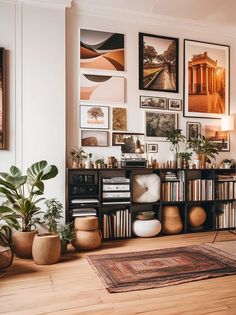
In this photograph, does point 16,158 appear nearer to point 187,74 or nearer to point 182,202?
point 182,202

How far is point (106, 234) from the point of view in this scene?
421 centimetres

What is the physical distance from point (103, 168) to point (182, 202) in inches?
57.0

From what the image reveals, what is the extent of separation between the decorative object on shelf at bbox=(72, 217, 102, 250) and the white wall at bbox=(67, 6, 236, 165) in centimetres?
104

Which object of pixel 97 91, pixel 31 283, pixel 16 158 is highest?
pixel 97 91

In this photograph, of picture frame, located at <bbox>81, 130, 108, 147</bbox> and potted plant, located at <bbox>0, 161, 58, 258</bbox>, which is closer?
potted plant, located at <bbox>0, 161, 58, 258</bbox>

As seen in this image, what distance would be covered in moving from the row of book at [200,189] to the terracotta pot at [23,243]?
2.58 meters

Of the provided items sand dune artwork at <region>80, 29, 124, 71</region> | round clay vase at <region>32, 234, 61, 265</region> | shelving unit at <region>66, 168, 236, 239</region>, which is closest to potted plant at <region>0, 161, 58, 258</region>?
round clay vase at <region>32, 234, 61, 265</region>

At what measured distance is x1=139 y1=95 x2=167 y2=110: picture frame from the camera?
476cm

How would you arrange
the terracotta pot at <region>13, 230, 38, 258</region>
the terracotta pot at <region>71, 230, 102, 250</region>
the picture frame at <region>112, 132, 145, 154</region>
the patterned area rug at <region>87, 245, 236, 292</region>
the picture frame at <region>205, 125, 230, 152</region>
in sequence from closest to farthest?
the patterned area rug at <region>87, 245, 236, 292</region>
the terracotta pot at <region>13, 230, 38, 258</region>
the terracotta pot at <region>71, 230, 102, 250</region>
the picture frame at <region>112, 132, 145, 154</region>
the picture frame at <region>205, 125, 230, 152</region>

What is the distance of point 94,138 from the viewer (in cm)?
450

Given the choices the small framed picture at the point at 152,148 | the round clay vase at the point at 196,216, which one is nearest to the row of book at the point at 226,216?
the round clay vase at the point at 196,216

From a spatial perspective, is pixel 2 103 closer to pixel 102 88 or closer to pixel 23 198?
pixel 23 198

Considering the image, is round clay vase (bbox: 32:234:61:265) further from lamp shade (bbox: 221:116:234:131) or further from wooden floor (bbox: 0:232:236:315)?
lamp shade (bbox: 221:116:234:131)

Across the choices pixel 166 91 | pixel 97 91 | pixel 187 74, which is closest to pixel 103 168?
pixel 97 91
